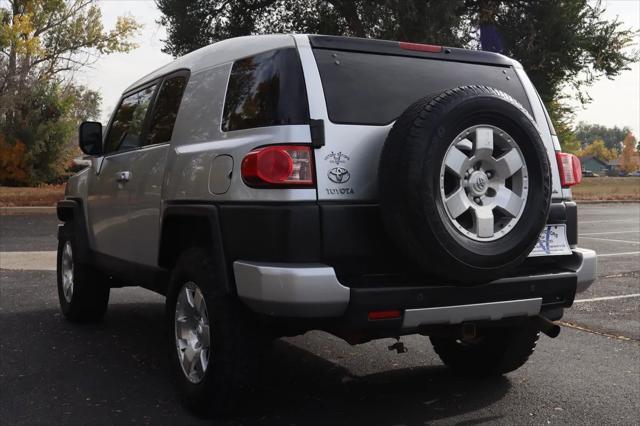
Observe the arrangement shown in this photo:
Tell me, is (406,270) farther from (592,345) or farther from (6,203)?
(6,203)

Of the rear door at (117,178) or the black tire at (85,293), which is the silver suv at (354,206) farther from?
the black tire at (85,293)

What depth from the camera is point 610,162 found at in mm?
168625

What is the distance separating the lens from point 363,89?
3.61 m

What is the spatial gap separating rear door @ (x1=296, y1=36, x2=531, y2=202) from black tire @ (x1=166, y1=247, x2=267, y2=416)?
0.73 metres

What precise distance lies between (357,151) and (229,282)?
0.88 meters

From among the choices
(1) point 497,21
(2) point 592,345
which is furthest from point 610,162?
(2) point 592,345

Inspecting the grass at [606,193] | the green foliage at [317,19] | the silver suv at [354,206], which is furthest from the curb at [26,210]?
the grass at [606,193]

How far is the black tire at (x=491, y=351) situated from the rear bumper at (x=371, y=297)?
645mm

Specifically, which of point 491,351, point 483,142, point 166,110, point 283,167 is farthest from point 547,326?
point 166,110

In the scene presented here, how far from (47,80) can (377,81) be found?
21901mm

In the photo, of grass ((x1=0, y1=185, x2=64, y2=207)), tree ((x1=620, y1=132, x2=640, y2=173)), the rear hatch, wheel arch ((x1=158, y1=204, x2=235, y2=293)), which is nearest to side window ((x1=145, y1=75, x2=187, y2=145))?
wheel arch ((x1=158, y1=204, x2=235, y2=293))

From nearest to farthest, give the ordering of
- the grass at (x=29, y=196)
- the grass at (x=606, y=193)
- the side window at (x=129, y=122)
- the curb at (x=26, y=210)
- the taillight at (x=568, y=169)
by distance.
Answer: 1. the taillight at (x=568, y=169)
2. the side window at (x=129, y=122)
3. the curb at (x=26, y=210)
4. the grass at (x=29, y=196)
5. the grass at (x=606, y=193)

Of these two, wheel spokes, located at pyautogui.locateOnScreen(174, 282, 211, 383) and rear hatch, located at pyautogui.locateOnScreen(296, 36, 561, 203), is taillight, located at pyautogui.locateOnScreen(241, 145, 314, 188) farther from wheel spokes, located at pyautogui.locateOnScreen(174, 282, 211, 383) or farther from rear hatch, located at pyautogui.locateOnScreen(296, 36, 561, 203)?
wheel spokes, located at pyautogui.locateOnScreen(174, 282, 211, 383)

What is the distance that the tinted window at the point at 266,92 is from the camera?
3407 millimetres
